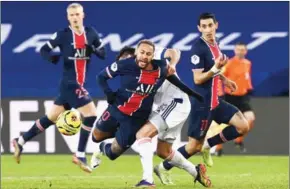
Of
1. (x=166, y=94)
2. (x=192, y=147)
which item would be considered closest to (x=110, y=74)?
(x=166, y=94)

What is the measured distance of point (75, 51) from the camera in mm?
14289

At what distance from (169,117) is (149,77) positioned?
0.51m

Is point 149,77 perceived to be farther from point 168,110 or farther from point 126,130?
point 126,130

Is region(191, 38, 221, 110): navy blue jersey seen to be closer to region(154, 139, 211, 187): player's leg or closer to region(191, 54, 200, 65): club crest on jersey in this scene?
region(191, 54, 200, 65): club crest on jersey

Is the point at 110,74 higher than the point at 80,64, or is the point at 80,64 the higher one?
the point at 110,74

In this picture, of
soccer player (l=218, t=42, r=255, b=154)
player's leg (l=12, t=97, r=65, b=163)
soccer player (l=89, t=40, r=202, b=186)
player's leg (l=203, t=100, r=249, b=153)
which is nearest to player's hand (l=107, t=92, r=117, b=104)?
soccer player (l=89, t=40, r=202, b=186)

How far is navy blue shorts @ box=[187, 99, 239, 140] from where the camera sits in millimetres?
12930

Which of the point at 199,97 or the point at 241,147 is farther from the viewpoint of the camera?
the point at 241,147

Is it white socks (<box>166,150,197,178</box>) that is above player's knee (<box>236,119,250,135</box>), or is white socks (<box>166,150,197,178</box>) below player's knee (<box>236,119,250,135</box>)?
below

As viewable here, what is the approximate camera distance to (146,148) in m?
11.7

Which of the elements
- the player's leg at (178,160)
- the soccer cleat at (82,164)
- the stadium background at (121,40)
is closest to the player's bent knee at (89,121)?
the soccer cleat at (82,164)

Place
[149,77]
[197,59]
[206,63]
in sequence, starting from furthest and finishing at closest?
1. [206,63]
2. [197,59]
3. [149,77]

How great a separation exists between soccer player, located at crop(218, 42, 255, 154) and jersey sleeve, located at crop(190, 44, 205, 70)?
5630 mm

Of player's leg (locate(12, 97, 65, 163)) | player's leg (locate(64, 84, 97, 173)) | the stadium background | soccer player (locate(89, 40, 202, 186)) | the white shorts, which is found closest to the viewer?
soccer player (locate(89, 40, 202, 186))
